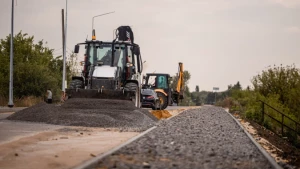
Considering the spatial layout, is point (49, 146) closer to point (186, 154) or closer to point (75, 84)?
point (186, 154)

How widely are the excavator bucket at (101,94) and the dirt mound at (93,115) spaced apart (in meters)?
0.47

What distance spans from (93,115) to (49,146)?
9.53 meters

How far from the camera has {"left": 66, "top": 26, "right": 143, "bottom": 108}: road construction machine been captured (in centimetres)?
2636

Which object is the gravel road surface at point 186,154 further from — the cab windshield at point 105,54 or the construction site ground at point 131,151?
the cab windshield at point 105,54

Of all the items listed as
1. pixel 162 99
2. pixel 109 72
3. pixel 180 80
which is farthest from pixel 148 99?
pixel 180 80

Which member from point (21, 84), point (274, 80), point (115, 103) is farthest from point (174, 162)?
point (21, 84)

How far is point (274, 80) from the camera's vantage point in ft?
151

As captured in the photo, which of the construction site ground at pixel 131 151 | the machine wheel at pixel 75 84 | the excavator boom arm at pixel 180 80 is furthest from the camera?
the excavator boom arm at pixel 180 80

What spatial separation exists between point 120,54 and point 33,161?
16904mm

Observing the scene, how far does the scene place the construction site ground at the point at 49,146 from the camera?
11.1 m

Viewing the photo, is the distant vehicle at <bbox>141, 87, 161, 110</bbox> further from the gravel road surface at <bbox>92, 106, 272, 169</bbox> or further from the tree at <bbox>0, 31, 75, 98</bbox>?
the gravel road surface at <bbox>92, 106, 272, 169</bbox>

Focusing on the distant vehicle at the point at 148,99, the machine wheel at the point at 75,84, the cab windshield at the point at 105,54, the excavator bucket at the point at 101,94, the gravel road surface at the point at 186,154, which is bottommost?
the gravel road surface at the point at 186,154

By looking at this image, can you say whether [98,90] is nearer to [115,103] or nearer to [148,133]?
[115,103]

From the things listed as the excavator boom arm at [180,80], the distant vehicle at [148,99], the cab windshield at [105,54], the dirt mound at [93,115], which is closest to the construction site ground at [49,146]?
the dirt mound at [93,115]
